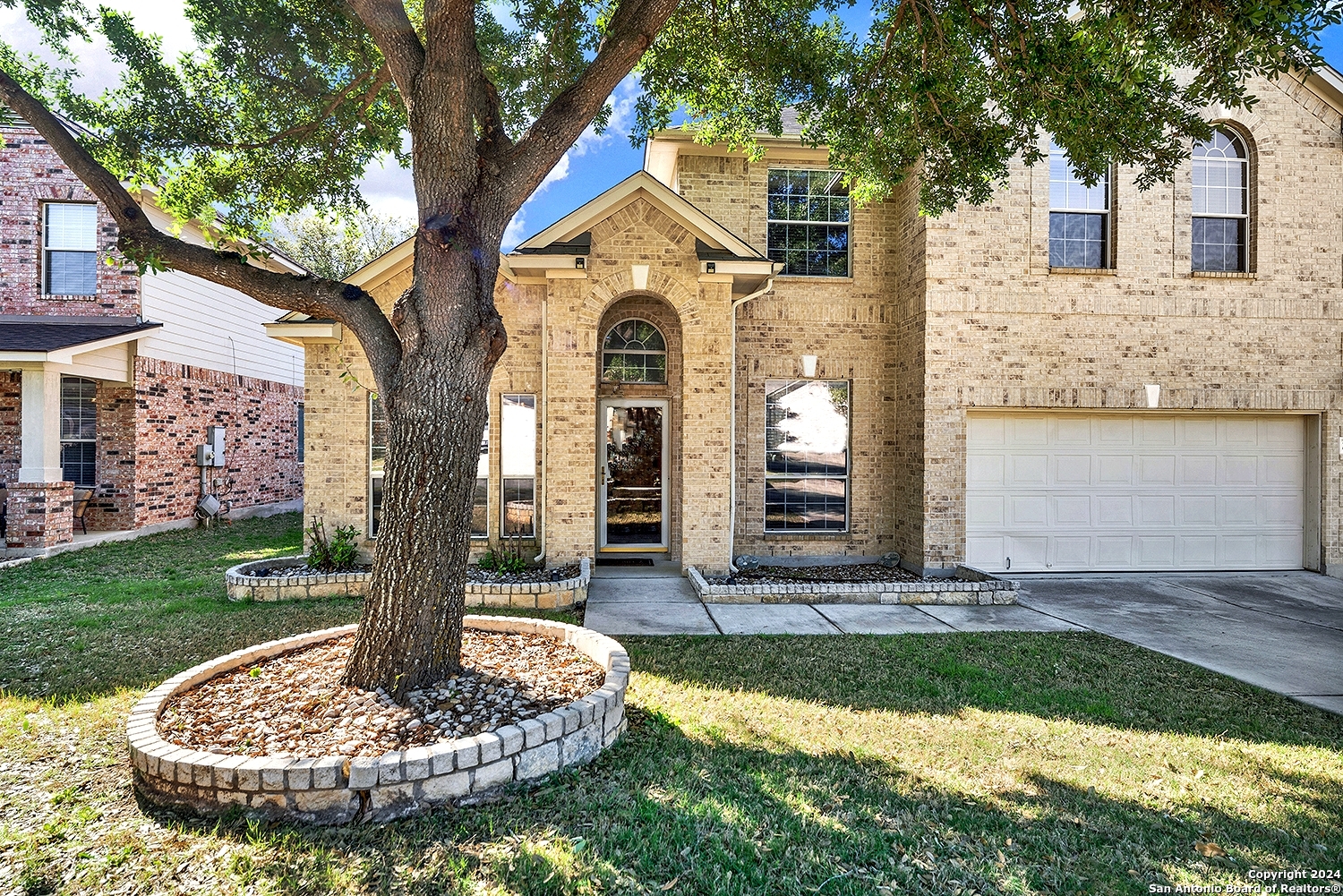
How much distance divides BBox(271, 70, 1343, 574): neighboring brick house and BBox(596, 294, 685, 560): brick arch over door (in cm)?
4

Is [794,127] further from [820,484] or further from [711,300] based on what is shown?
[820,484]

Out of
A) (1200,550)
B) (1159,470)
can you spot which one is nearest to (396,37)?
(1159,470)

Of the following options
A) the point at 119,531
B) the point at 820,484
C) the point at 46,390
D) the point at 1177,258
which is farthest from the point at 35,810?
the point at 1177,258

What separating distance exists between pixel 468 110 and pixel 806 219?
7190mm

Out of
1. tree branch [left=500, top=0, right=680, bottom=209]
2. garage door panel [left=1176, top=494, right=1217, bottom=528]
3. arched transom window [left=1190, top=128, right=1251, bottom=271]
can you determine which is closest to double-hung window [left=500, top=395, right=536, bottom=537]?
tree branch [left=500, top=0, right=680, bottom=209]

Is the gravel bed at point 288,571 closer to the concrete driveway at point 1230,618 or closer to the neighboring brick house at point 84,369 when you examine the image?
the neighboring brick house at point 84,369

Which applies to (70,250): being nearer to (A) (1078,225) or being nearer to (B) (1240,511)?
(A) (1078,225)

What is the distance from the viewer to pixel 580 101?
4668mm

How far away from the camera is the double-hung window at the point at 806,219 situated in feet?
33.8

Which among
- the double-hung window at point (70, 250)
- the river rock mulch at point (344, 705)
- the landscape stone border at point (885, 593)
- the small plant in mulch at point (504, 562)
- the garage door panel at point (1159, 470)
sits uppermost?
the double-hung window at point (70, 250)

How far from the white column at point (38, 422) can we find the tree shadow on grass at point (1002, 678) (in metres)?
11.2

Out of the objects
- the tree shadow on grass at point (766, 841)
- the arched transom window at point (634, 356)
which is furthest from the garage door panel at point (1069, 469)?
the tree shadow on grass at point (766, 841)

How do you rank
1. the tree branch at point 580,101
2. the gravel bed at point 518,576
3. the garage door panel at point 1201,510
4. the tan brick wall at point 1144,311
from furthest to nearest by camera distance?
the garage door panel at point 1201,510
the tan brick wall at point 1144,311
the gravel bed at point 518,576
the tree branch at point 580,101

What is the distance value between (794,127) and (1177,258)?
6.44m
